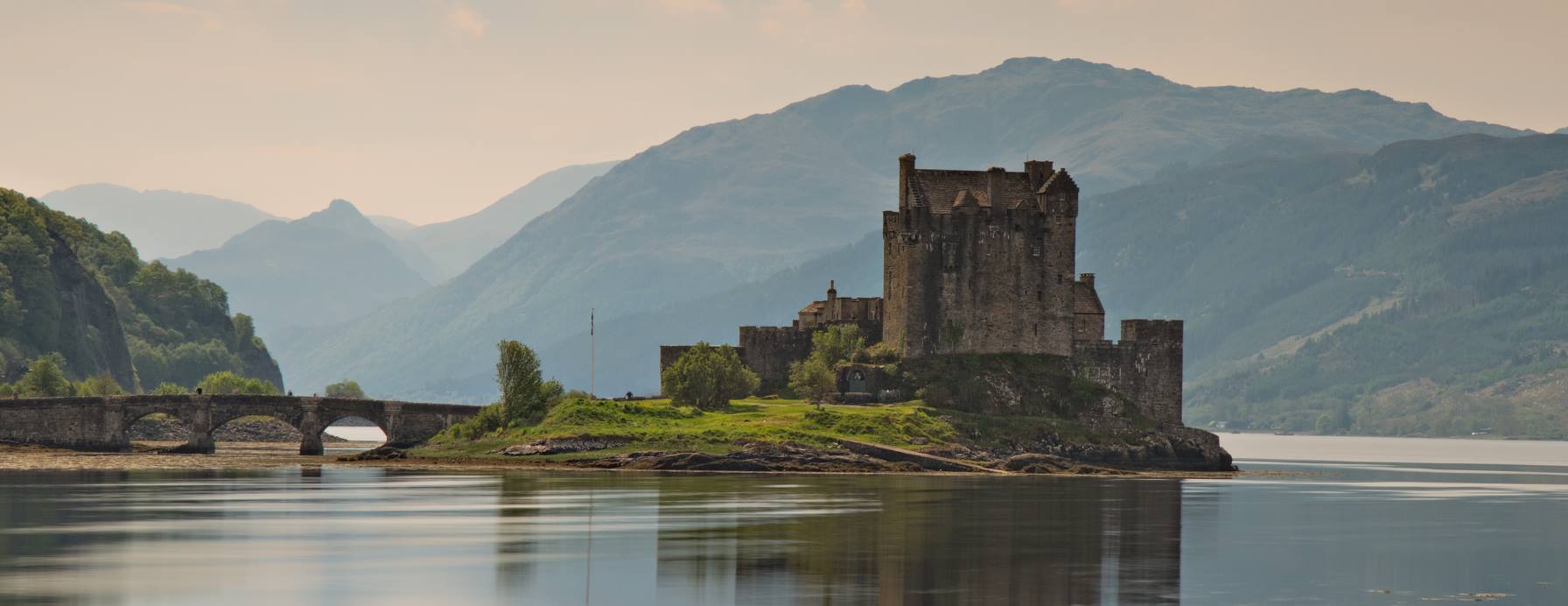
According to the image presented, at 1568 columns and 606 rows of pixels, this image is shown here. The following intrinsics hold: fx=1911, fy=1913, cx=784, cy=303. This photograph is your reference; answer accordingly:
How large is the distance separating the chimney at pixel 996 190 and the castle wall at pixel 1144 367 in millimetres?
13682

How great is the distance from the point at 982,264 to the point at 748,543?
85.1 m

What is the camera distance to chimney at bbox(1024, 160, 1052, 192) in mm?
162875

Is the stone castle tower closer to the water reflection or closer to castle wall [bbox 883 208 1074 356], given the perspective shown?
castle wall [bbox 883 208 1074 356]

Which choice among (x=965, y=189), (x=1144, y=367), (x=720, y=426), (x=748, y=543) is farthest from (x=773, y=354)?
(x=748, y=543)

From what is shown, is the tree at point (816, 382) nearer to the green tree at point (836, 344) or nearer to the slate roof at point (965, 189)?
the green tree at point (836, 344)

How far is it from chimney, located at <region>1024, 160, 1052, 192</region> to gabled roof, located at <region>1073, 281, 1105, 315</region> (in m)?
9.13

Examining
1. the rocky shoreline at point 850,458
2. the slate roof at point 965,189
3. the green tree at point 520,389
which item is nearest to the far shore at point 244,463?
the rocky shoreline at point 850,458

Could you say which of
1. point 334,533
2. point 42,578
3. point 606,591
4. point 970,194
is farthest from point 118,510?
point 970,194

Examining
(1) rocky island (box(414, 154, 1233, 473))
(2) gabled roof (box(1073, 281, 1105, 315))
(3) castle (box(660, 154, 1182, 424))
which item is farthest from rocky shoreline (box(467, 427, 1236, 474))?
(2) gabled roof (box(1073, 281, 1105, 315))

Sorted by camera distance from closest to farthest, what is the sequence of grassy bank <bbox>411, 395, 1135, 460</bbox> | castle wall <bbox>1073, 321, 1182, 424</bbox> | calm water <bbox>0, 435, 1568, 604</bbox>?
calm water <bbox>0, 435, 1568, 604</bbox>, grassy bank <bbox>411, 395, 1135, 460</bbox>, castle wall <bbox>1073, 321, 1182, 424</bbox>

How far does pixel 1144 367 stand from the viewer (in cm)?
16150

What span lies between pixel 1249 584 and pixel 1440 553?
17615mm

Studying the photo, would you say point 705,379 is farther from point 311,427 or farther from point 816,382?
point 311,427

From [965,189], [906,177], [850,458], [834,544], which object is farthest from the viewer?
[965,189]
